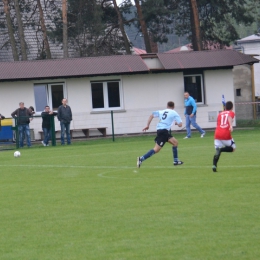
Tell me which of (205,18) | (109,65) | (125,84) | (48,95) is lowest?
(48,95)

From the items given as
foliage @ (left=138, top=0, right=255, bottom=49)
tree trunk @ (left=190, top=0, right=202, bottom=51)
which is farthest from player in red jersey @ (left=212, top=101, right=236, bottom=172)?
foliage @ (left=138, top=0, right=255, bottom=49)

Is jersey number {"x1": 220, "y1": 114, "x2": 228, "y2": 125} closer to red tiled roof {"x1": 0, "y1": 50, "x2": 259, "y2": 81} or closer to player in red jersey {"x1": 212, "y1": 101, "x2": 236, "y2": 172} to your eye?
player in red jersey {"x1": 212, "y1": 101, "x2": 236, "y2": 172}

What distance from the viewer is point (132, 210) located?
1101 centimetres

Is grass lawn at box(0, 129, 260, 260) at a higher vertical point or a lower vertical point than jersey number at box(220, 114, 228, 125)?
lower

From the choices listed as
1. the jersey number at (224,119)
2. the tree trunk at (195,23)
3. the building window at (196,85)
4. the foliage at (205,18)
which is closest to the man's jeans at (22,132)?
the building window at (196,85)

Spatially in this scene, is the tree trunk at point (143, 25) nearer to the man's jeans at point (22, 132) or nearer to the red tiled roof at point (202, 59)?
the red tiled roof at point (202, 59)

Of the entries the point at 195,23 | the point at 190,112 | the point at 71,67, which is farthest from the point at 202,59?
the point at 195,23

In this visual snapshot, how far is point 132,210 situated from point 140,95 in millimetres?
24216

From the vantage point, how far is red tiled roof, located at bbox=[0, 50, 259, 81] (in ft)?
110

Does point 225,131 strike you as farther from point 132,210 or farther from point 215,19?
point 215,19

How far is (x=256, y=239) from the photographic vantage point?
334 inches

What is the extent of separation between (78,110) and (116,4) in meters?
12.8

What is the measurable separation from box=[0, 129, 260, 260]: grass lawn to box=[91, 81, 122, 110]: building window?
14.6 m

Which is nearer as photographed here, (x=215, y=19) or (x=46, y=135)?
(x=46, y=135)
